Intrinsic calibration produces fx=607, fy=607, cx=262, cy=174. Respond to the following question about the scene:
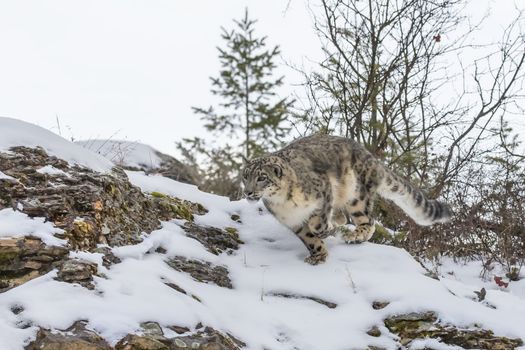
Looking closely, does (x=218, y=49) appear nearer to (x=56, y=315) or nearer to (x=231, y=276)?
(x=231, y=276)

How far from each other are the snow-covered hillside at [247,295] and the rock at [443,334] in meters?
0.05

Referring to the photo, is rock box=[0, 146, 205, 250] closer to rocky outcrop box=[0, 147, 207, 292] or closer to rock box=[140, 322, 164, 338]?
rocky outcrop box=[0, 147, 207, 292]

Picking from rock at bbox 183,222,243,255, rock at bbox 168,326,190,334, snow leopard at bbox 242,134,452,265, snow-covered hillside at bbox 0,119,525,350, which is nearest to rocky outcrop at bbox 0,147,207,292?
snow-covered hillside at bbox 0,119,525,350

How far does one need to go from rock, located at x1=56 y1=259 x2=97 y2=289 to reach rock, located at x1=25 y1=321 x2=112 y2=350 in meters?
0.50

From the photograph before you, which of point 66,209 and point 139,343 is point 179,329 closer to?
point 139,343

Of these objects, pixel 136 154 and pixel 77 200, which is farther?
pixel 136 154

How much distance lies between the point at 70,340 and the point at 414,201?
514 cm

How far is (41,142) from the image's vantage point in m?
6.03

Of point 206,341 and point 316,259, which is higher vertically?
point 316,259

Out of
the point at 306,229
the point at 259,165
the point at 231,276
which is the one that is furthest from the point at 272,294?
the point at 259,165

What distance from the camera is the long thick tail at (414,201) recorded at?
7598mm

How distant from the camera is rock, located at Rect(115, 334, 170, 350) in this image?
148 inches

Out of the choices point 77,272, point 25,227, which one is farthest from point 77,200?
point 77,272

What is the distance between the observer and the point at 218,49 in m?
24.1
